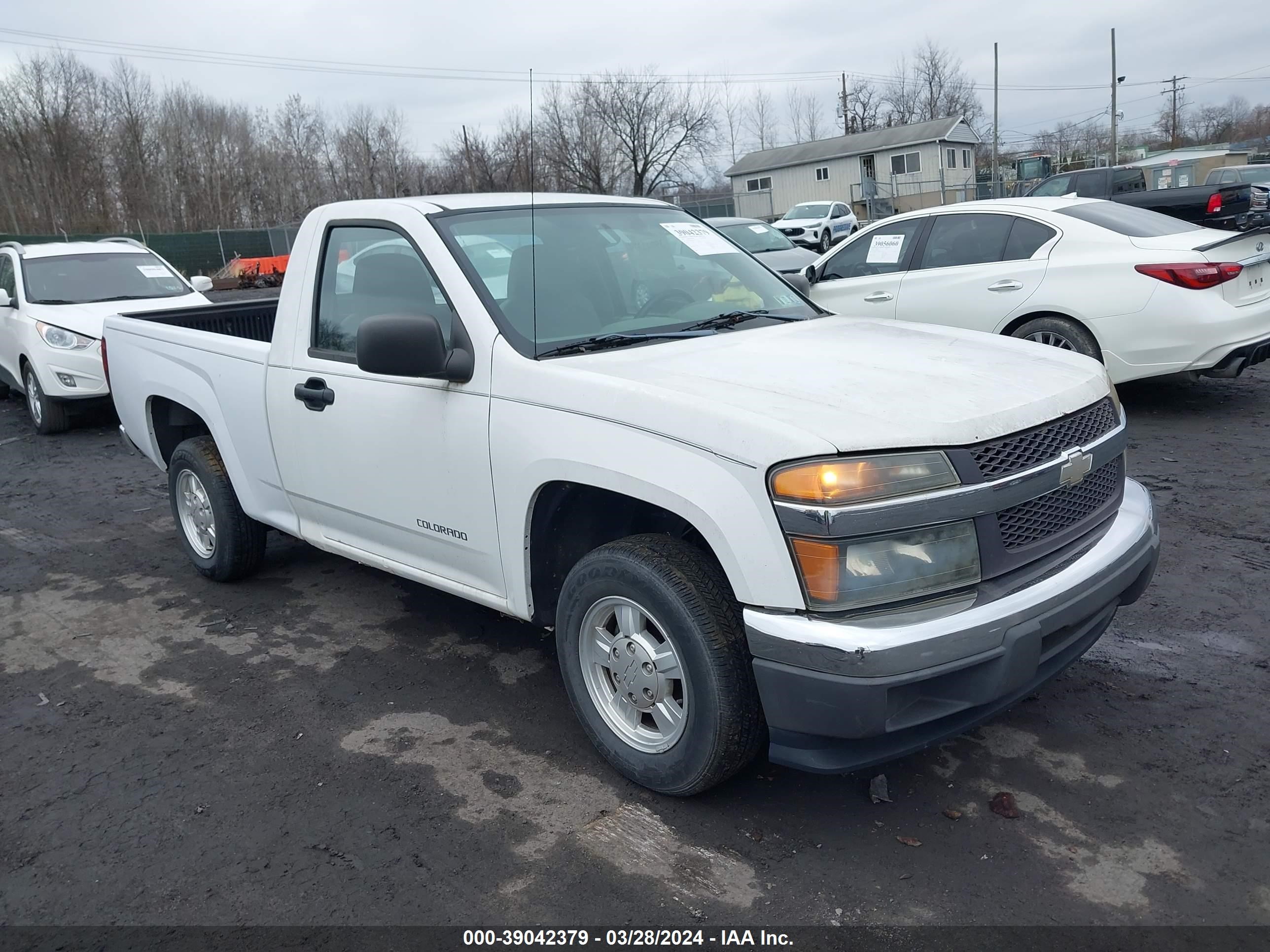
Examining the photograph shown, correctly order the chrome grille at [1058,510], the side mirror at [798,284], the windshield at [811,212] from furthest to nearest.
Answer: the windshield at [811,212]
the side mirror at [798,284]
the chrome grille at [1058,510]

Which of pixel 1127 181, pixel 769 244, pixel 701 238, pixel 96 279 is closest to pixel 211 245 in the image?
pixel 769 244

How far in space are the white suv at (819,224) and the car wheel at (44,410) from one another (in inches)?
879

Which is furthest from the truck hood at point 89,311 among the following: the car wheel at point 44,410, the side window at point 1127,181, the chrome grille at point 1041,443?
the side window at point 1127,181

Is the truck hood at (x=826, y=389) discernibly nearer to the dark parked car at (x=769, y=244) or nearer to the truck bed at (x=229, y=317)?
the truck bed at (x=229, y=317)

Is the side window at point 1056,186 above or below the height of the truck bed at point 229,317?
above

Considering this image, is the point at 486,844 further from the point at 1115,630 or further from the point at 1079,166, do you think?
the point at 1079,166

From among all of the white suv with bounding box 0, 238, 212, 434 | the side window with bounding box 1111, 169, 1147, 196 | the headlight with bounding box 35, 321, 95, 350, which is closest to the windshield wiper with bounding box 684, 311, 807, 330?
the white suv with bounding box 0, 238, 212, 434

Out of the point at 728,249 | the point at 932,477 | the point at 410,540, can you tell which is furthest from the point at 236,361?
the point at 932,477

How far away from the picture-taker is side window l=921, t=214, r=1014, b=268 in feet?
25.4

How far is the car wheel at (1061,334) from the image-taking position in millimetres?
7117

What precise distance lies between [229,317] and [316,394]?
2620 millimetres

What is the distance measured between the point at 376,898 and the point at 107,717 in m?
1.80

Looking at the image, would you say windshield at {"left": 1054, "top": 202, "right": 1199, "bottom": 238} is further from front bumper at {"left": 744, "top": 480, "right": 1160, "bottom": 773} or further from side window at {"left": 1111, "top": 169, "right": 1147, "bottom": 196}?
side window at {"left": 1111, "top": 169, "right": 1147, "bottom": 196}

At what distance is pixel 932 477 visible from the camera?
103 inches
